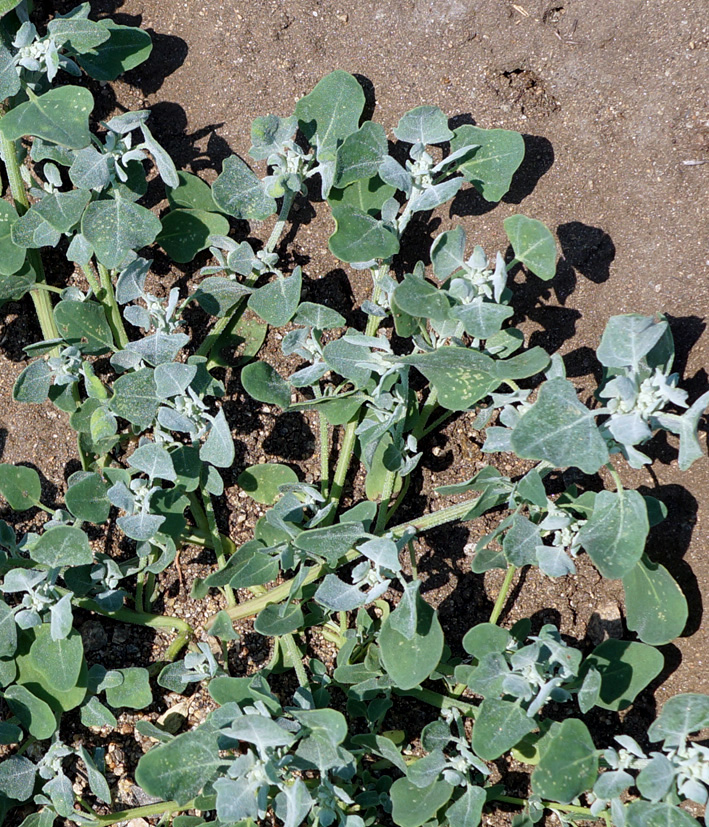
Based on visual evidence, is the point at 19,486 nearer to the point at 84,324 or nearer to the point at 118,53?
the point at 84,324

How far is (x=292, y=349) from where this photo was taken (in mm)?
1864

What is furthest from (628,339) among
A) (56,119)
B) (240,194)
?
(56,119)

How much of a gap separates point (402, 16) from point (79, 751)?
1942 mm

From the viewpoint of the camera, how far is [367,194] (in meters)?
1.94

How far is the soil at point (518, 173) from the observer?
2012 mm

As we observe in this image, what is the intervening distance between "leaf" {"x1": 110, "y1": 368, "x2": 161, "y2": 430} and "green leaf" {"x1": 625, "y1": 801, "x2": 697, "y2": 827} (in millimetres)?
1285

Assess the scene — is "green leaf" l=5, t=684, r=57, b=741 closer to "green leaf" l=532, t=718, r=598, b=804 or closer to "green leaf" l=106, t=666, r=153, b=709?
"green leaf" l=106, t=666, r=153, b=709

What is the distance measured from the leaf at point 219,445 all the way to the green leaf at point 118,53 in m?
0.92

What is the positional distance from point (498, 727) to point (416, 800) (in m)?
0.25

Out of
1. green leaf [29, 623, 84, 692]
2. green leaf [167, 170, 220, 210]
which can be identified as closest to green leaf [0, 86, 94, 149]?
green leaf [167, 170, 220, 210]

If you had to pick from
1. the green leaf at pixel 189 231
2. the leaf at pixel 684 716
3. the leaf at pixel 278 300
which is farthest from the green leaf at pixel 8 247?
the leaf at pixel 684 716

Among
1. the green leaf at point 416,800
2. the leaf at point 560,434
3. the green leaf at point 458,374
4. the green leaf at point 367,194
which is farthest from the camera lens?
the green leaf at point 367,194

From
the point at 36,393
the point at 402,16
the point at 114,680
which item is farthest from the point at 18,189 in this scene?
the point at 114,680

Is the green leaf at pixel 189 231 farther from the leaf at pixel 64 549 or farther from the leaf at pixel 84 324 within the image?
the leaf at pixel 64 549
